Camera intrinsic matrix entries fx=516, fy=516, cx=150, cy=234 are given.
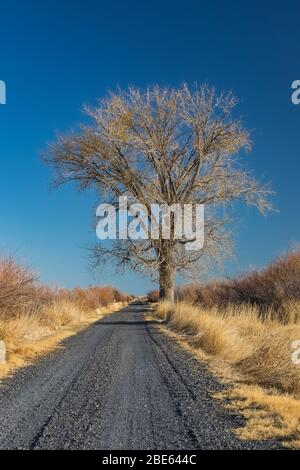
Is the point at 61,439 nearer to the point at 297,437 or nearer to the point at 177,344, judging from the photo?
the point at 297,437

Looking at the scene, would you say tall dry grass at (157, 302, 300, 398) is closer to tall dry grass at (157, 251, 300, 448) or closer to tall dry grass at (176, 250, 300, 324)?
tall dry grass at (157, 251, 300, 448)

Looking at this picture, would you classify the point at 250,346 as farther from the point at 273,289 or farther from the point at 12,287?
the point at 273,289

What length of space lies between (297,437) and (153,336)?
11323 millimetres

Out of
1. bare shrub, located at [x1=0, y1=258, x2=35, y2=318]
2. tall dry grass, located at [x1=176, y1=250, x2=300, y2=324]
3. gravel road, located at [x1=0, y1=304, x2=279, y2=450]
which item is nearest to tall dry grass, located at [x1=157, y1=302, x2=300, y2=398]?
gravel road, located at [x1=0, y1=304, x2=279, y2=450]

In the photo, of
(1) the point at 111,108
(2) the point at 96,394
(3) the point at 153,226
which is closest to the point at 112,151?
(1) the point at 111,108

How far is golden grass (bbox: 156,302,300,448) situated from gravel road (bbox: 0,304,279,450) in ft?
1.02

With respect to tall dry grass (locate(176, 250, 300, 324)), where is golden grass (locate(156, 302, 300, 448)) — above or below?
below

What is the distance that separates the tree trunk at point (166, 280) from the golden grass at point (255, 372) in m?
9.35

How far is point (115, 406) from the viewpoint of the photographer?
7020 millimetres

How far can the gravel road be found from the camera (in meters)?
5.41

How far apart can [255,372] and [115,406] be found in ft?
10.7

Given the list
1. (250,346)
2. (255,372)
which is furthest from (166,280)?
(255,372)

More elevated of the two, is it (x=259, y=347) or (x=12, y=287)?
(x=12, y=287)

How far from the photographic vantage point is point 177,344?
14.4 meters
